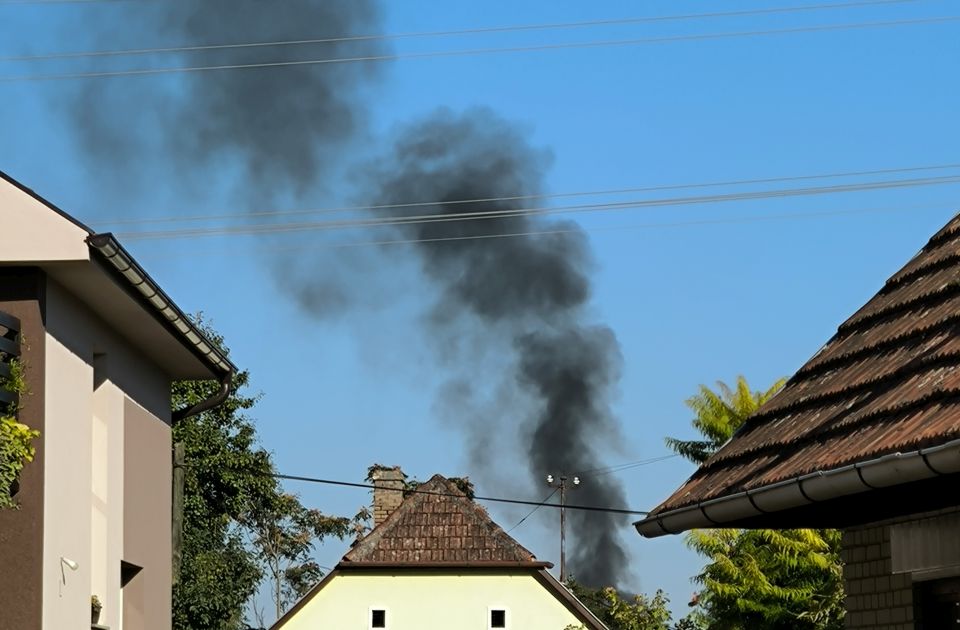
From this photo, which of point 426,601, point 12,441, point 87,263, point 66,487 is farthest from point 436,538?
point 12,441

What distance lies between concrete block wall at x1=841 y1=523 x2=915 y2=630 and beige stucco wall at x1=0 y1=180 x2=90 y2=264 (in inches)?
263

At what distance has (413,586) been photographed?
44812 mm

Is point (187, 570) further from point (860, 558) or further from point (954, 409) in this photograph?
point (954, 409)

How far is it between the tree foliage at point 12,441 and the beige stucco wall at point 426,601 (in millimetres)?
31633

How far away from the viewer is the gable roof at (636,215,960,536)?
7.82 metres

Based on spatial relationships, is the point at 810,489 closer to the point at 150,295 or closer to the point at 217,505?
the point at 150,295

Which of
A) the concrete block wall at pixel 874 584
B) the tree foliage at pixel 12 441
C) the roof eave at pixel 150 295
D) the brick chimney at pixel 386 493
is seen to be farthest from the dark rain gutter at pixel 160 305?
the brick chimney at pixel 386 493

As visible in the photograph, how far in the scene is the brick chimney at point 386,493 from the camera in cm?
4831

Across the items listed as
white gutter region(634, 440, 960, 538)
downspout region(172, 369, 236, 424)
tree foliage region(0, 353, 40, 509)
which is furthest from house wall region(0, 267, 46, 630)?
downspout region(172, 369, 236, 424)

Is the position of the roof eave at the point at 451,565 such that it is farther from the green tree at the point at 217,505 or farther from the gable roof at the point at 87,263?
the gable roof at the point at 87,263

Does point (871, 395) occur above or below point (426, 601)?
above

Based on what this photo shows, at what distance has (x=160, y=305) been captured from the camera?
15.6 m

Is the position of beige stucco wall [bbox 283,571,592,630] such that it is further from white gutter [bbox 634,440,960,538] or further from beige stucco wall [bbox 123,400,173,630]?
white gutter [bbox 634,440,960,538]

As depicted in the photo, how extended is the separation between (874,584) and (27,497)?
6708mm
